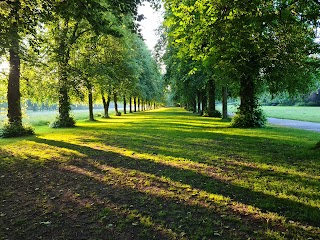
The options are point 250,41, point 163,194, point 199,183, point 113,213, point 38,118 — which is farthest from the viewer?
point 38,118

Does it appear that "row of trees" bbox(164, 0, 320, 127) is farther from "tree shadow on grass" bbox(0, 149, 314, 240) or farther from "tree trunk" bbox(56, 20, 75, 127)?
"tree trunk" bbox(56, 20, 75, 127)

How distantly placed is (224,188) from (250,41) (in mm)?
7574

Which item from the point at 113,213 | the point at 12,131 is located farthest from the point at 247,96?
the point at 113,213

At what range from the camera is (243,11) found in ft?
26.8

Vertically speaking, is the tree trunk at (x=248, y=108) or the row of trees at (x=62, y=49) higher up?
the row of trees at (x=62, y=49)

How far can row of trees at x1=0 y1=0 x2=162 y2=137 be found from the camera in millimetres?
7816

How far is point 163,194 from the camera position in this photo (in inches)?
217

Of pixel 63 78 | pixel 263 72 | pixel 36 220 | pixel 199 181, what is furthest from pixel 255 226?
pixel 63 78

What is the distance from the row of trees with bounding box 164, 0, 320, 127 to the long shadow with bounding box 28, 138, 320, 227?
501 centimetres

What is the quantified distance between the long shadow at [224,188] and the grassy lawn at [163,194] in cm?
2

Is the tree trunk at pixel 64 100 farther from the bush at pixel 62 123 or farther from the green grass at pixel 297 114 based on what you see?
the green grass at pixel 297 114

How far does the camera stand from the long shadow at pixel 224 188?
14.7 ft

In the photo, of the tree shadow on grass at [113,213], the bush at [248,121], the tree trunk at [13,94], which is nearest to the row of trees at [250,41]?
the bush at [248,121]

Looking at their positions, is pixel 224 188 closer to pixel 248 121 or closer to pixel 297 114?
pixel 248 121
